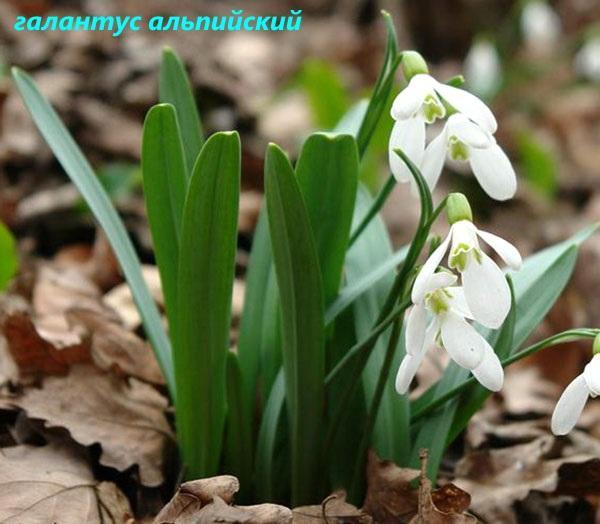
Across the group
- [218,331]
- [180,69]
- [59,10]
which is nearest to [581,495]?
[218,331]

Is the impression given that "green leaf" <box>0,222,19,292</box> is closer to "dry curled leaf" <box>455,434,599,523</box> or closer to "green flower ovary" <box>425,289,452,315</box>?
"dry curled leaf" <box>455,434,599,523</box>

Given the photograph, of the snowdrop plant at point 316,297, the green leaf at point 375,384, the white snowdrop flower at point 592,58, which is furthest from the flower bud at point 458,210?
the white snowdrop flower at point 592,58

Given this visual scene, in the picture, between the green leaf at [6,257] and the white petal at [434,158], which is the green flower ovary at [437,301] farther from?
the green leaf at [6,257]

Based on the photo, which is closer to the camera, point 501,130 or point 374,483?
point 374,483

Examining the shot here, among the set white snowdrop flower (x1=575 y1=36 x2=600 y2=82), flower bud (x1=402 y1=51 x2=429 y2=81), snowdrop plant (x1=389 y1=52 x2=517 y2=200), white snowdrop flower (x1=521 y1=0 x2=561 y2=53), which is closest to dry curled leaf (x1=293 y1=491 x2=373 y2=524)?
snowdrop plant (x1=389 y1=52 x2=517 y2=200)

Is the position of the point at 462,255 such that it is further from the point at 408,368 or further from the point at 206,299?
the point at 206,299

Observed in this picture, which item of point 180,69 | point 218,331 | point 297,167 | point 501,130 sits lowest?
point 501,130

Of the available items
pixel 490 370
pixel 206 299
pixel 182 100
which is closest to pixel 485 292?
pixel 490 370

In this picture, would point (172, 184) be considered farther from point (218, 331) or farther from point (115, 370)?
point (115, 370)
